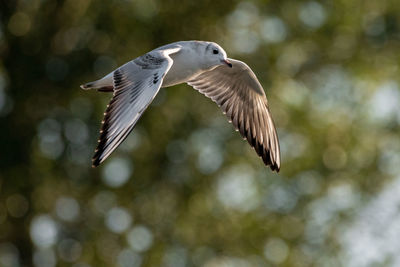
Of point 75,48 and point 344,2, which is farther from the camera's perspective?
point 344,2

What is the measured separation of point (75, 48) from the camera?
11750mm

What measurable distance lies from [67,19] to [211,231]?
3166 mm

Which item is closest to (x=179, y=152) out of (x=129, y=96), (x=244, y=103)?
(x=244, y=103)

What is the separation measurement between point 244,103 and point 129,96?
170cm


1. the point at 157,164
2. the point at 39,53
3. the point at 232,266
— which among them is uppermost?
the point at 39,53

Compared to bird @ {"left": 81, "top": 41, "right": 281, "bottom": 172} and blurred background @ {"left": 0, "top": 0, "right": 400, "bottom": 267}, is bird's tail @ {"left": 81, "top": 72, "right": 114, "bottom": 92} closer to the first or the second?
bird @ {"left": 81, "top": 41, "right": 281, "bottom": 172}

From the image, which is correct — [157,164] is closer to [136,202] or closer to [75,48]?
[136,202]

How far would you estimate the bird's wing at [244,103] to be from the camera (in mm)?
6836

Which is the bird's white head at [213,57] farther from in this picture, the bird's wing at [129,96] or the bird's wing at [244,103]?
the bird's wing at [244,103]

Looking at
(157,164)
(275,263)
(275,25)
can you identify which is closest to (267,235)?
(275,263)

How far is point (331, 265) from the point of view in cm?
1203

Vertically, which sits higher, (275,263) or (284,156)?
(284,156)

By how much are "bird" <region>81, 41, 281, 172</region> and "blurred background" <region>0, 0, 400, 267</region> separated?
486cm

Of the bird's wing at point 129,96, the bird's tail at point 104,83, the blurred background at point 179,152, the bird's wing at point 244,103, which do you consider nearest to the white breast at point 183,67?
the bird's wing at point 129,96
